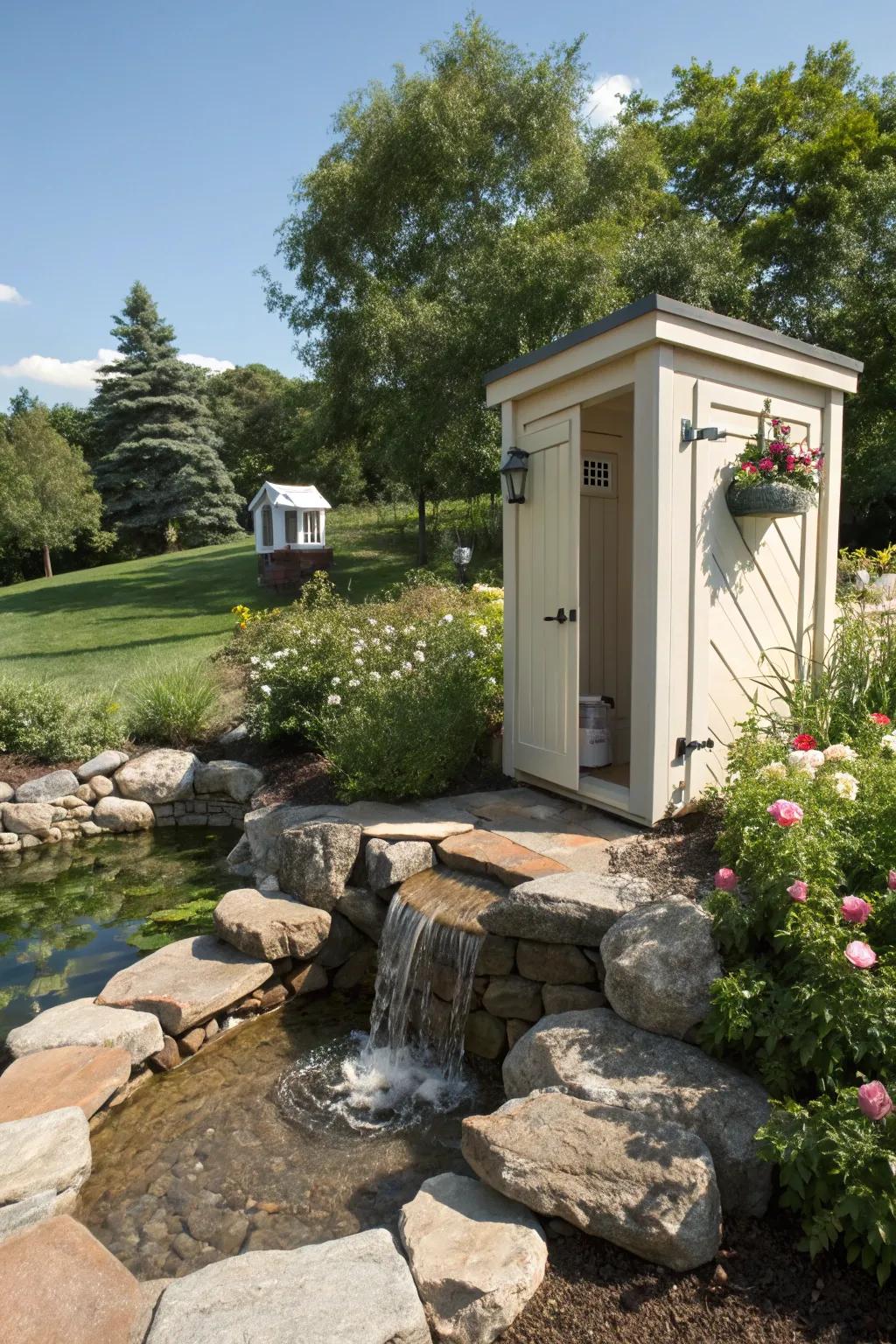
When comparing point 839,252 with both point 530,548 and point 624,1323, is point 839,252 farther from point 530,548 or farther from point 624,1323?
point 624,1323

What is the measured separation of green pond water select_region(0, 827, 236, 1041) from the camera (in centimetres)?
454

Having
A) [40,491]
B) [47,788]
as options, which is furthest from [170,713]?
[40,491]

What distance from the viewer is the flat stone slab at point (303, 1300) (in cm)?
201

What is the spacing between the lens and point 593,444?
588 centimetres

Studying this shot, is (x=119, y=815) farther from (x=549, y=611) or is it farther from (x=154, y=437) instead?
(x=154, y=437)

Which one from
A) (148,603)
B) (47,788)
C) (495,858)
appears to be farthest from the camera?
(148,603)

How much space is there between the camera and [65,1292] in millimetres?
2215

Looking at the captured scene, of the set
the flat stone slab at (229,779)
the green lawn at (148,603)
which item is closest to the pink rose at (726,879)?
the flat stone slab at (229,779)

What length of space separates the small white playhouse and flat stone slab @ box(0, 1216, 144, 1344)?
40.6ft

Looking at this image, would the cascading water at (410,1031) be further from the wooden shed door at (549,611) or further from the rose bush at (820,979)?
the rose bush at (820,979)

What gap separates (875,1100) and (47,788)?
6.64m

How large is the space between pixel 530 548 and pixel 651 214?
1520 cm

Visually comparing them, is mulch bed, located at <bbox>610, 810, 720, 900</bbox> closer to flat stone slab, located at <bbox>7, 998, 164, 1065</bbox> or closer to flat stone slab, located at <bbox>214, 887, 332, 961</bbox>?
flat stone slab, located at <bbox>214, 887, 332, 961</bbox>

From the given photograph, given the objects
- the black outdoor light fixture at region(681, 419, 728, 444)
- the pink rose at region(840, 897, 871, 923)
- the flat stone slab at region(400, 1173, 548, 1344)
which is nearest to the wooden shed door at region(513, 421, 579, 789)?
the black outdoor light fixture at region(681, 419, 728, 444)
